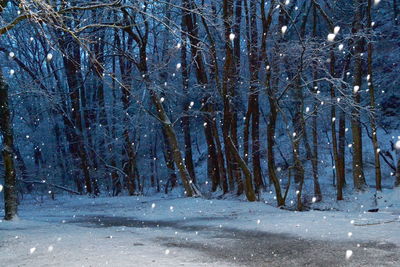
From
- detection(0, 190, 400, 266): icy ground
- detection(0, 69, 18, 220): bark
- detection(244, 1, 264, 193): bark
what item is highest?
detection(244, 1, 264, 193): bark

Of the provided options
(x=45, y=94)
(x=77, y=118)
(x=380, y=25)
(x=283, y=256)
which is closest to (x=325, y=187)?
(x=380, y=25)

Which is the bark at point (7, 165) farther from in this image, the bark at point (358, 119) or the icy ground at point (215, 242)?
the bark at point (358, 119)

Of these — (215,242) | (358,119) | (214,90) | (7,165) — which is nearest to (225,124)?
(214,90)

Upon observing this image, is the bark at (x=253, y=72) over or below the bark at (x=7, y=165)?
over

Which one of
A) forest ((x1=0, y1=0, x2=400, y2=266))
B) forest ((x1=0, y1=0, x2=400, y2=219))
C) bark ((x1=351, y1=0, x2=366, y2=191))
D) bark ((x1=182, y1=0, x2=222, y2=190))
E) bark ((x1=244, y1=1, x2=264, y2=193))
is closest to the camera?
forest ((x1=0, y1=0, x2=400, y2=266))

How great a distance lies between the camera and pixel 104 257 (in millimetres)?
6512

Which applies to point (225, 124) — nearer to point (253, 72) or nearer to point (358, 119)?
point (253, 72)

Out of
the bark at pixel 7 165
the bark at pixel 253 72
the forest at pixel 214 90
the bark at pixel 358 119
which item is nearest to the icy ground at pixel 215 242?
the bark at pixel 7 165

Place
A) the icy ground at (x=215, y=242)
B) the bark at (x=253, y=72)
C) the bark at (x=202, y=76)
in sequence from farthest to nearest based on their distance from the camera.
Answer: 1. the bark at (x=202, y=76)
2. the bark at (x=253, y=72)
3. the icy ground at (x=215, y=242)

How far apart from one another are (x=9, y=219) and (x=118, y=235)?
14.3ft

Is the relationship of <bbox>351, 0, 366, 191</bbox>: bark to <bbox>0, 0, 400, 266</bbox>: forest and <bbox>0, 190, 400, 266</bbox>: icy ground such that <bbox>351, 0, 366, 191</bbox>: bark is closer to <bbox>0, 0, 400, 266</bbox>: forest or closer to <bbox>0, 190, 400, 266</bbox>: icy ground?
<bbox>0, 0, 400, 266</bbox>: forest

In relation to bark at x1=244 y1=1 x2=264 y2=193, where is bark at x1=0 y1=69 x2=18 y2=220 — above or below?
below

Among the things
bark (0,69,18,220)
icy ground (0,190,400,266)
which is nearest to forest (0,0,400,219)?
bark (0,69,18,220)

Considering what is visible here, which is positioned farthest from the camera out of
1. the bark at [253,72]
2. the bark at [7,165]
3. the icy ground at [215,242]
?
the bark at [253,72]
